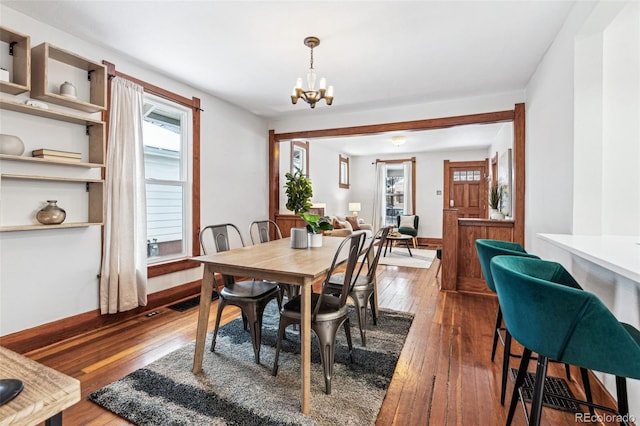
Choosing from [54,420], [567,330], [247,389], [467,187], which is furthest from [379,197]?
[54,420]

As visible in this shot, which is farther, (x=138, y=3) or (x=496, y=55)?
(x=496, y=55)

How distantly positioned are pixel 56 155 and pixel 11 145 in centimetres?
27

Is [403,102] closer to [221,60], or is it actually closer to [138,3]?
[221,60]

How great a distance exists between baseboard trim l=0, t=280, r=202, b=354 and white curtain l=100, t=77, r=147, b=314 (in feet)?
0.38

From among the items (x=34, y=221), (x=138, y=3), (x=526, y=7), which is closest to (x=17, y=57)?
(x=138, y=3)

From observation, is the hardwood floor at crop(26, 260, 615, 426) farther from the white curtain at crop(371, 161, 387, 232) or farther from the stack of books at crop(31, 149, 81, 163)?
the white curtain at crop(371, 161, 387, 232)

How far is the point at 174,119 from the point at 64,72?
3.95 feet

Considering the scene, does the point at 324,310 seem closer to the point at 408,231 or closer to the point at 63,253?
the point at 63,253

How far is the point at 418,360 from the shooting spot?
2.31 m

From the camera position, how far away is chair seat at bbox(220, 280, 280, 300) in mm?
2252

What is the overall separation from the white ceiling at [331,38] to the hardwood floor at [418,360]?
257 cm

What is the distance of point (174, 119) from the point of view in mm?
3793

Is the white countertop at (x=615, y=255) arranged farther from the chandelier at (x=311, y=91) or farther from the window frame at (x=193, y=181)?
the window frame at (x=193, y=181)

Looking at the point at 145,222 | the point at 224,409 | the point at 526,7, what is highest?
the point at 526,7
